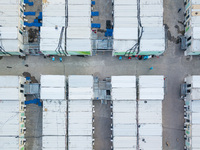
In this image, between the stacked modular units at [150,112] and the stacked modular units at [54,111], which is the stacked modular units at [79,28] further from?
→ the stacked modular units at [150,112]

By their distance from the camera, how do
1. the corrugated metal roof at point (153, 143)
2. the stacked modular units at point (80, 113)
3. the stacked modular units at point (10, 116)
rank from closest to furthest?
the stacked modular units at point (10, 116) < the stacked modular units at point (80, 113) < the corrugated metal roof at point (153, 143)

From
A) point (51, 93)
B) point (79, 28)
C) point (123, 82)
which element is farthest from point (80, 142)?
point (79, 28)

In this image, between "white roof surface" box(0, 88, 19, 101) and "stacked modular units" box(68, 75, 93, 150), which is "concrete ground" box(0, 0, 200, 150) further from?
"white roof surface" box(0, 88, 19, 101)

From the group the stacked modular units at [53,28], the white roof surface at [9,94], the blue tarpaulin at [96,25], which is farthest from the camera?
the blue tarpaulin at [96,25]

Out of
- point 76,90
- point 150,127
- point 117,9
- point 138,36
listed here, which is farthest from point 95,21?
point 150,127

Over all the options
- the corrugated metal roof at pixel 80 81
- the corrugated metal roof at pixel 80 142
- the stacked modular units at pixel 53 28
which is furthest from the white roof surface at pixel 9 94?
the corrugated metal roof at pixel 80 142

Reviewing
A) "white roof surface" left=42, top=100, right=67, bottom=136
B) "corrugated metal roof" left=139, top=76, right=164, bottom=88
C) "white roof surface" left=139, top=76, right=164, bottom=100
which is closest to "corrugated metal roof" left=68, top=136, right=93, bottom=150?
"white roof surface" left=42, top=100, right=67, bottom=136

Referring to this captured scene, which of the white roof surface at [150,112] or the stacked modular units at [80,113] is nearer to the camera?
the stacked modular units at [80,113]

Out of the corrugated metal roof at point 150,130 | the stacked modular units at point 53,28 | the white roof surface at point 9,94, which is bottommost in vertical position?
the corrugated metal roof at point 150,130
